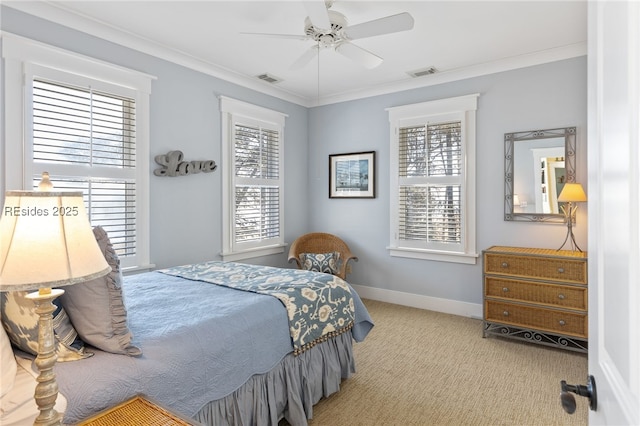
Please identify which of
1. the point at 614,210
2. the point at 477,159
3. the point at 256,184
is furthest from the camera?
the point at 256,184

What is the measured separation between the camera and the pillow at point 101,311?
1.43 meters

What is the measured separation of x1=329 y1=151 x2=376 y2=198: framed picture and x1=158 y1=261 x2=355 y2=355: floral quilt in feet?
7.55

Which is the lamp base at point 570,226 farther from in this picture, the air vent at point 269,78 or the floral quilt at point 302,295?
the air vent at point 269,78

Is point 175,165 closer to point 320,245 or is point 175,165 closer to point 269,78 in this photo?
point 269,78

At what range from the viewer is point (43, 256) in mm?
990

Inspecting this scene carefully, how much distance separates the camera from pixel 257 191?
454 cm

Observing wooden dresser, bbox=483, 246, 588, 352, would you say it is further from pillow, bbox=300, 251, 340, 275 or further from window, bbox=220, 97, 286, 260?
window, bbox=220, 97, 286, 260

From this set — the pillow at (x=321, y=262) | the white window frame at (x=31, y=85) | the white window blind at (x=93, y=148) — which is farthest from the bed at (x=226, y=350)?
the pillow at (x=321, y=262)

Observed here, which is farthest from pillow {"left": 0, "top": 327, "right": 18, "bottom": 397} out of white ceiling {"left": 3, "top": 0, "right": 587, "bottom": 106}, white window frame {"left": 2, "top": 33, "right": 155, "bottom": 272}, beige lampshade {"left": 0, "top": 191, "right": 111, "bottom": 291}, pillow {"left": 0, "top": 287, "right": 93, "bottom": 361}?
white ceiling {"left": 3, "top": 0, "right": 587, "bottom": 106}

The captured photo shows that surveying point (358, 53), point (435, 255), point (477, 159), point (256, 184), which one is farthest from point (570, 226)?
point (256, 184)

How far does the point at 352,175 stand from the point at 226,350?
3509 millimetres

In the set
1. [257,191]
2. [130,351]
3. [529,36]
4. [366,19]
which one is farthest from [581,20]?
[130,351]

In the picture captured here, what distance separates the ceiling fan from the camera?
2277 millimetres

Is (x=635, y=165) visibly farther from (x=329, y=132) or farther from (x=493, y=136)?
(x=329, y=132)
